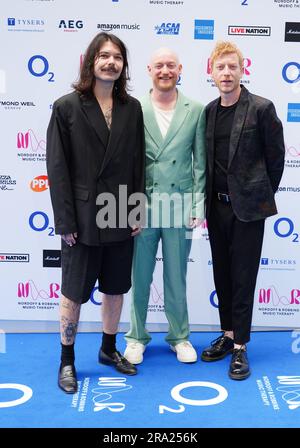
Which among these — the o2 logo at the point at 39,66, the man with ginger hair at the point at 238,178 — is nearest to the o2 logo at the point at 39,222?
the o2 logo at the point at 39,66

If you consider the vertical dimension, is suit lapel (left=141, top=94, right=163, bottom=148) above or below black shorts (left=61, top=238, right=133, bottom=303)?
above

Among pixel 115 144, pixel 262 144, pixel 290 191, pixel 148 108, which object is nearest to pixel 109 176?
pixel 115 144

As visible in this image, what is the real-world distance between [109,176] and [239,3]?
4.86 ft

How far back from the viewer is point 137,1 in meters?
3.39

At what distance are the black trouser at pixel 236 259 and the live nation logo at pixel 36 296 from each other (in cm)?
116

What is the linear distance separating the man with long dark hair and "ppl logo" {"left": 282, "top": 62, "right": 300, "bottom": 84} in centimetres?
113

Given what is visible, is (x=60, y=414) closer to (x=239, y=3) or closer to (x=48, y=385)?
(x=48, y=385)

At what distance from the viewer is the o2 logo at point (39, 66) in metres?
3.44

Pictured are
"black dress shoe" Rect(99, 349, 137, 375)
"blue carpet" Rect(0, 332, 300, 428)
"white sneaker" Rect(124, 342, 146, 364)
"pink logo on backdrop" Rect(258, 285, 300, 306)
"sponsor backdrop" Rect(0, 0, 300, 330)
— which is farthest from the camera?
"pink logo on backdrop" Rect(258, 285, 300, 306)

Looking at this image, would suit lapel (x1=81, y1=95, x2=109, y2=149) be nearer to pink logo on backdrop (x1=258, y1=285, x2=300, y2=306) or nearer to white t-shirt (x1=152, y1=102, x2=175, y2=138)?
white t-shirt (x1=152, y1=102, x2=175, y2=138)

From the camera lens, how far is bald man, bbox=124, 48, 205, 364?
116 inches

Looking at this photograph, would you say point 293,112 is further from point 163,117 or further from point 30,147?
point 30,147

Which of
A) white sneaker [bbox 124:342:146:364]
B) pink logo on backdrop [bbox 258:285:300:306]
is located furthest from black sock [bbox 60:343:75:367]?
pink logo on backdrop [bbox 258:285:300:306]

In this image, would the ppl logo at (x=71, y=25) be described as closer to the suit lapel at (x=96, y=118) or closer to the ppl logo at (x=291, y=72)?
the suit lapel at (x=96, y=118)
